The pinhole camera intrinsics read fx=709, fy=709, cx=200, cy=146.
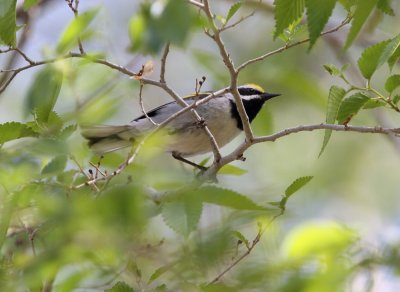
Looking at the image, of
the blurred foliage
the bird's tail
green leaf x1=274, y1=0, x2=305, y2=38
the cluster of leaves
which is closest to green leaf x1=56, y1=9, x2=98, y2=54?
the blurred foliage

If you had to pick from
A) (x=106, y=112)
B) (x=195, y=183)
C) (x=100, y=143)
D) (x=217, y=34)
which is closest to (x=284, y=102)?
(x=100, y=143)

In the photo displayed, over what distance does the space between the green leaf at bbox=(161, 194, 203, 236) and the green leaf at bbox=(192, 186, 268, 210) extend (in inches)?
3.2

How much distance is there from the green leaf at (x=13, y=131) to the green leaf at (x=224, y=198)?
1086 mm

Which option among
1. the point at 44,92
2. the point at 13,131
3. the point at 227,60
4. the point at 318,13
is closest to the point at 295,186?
the point at 227,60

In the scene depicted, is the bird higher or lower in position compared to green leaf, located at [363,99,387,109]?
lower

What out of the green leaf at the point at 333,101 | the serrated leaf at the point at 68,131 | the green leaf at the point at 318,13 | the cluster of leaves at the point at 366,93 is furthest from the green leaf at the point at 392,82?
the serrated leaf at the point at 68,131

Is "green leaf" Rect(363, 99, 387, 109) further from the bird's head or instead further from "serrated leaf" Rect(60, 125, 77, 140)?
the bird's head

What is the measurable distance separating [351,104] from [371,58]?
21cm

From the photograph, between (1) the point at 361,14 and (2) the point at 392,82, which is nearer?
(1) the point at 361,14

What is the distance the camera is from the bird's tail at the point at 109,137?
567 cm

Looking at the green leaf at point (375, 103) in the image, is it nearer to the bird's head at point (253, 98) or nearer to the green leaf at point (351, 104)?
the green leaf at point (351, 104)

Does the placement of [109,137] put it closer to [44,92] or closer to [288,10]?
[44,92]

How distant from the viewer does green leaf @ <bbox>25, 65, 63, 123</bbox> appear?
249 centimetres

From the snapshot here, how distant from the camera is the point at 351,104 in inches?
110
